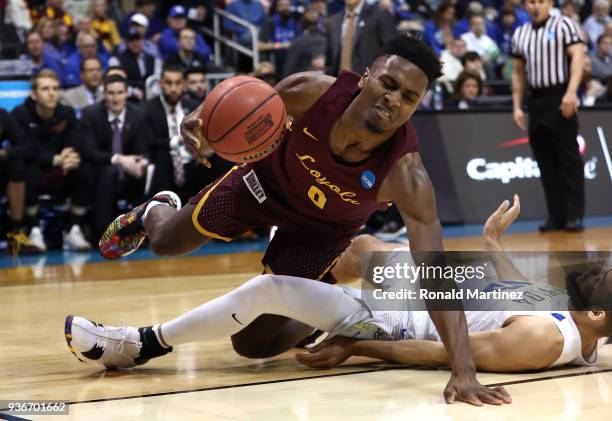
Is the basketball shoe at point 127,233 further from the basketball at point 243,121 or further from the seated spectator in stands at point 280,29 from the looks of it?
the seated spectator in stands at point 280,29

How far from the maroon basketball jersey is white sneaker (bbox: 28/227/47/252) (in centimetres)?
552

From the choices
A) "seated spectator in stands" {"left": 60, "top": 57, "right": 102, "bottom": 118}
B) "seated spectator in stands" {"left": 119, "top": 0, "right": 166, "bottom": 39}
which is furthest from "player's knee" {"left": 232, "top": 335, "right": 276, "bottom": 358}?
"seated spectator in stands" {"left": 119, "top": 0, "right": 166, "bottom": 39}

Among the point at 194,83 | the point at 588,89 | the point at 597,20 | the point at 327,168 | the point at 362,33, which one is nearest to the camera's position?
the point at 327,168

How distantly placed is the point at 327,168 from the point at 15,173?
5827 mm

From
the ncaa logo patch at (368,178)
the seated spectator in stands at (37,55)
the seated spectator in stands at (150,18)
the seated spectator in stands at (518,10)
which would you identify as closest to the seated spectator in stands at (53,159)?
the seated spectator in stands at (37,55)

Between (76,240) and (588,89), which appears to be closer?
(76,240)

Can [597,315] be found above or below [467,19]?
above

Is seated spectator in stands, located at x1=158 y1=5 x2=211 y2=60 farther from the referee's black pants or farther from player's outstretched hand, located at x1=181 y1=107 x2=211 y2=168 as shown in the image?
player's outstretched hand, located at x1=181 y1=107 x2=211 y2=168

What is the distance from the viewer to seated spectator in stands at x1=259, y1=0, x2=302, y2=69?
1460 centimetres

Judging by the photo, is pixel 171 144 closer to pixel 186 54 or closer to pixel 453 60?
pixel 186 54

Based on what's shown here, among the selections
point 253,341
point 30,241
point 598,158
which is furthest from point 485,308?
point 598,158

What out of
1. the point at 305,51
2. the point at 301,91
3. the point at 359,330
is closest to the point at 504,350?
the point at 359,330

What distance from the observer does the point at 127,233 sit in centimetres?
520

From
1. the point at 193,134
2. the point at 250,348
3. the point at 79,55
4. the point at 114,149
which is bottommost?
the point at 79,55
